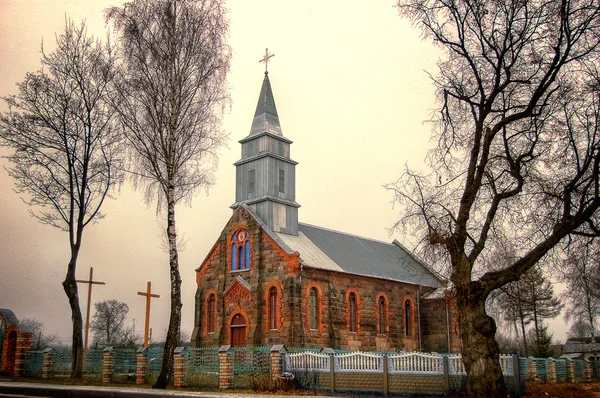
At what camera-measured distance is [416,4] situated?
17.7 m

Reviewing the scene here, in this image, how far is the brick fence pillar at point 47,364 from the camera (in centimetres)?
2772

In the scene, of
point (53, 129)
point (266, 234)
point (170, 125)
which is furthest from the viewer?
point (266, 234)

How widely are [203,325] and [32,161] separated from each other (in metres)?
14.0

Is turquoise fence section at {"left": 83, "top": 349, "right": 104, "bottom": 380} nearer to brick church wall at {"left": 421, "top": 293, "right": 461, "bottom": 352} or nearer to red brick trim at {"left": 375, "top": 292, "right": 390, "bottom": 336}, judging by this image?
red brick trim at {"left": 375, "top": 292, "right": 390, "bottom": 336}

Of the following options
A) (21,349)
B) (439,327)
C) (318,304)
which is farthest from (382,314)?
(21,349)

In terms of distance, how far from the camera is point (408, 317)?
3928 centimetres

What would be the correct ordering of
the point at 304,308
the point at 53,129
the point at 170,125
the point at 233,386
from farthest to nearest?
the point at 304,308, the point at 53,129, the point at 170,125, the point at 233,386

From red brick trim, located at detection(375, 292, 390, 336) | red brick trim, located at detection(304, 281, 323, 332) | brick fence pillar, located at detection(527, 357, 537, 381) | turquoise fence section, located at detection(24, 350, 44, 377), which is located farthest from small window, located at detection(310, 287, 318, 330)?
turquoise fence section, located at detection(24, 350, 44, 377)

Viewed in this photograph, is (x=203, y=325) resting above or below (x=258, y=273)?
below

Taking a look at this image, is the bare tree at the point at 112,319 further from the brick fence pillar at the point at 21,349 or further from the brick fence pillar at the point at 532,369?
the brick fence pillar at the point at 532,369

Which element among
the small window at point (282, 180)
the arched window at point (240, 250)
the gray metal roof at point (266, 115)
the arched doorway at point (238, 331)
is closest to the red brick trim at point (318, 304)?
the arched doorway at point (238, 331)

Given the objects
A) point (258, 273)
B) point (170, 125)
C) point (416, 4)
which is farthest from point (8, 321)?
point (416, 4)

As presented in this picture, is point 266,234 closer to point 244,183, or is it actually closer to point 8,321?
point 244,183

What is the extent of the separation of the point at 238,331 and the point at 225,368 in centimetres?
1063
